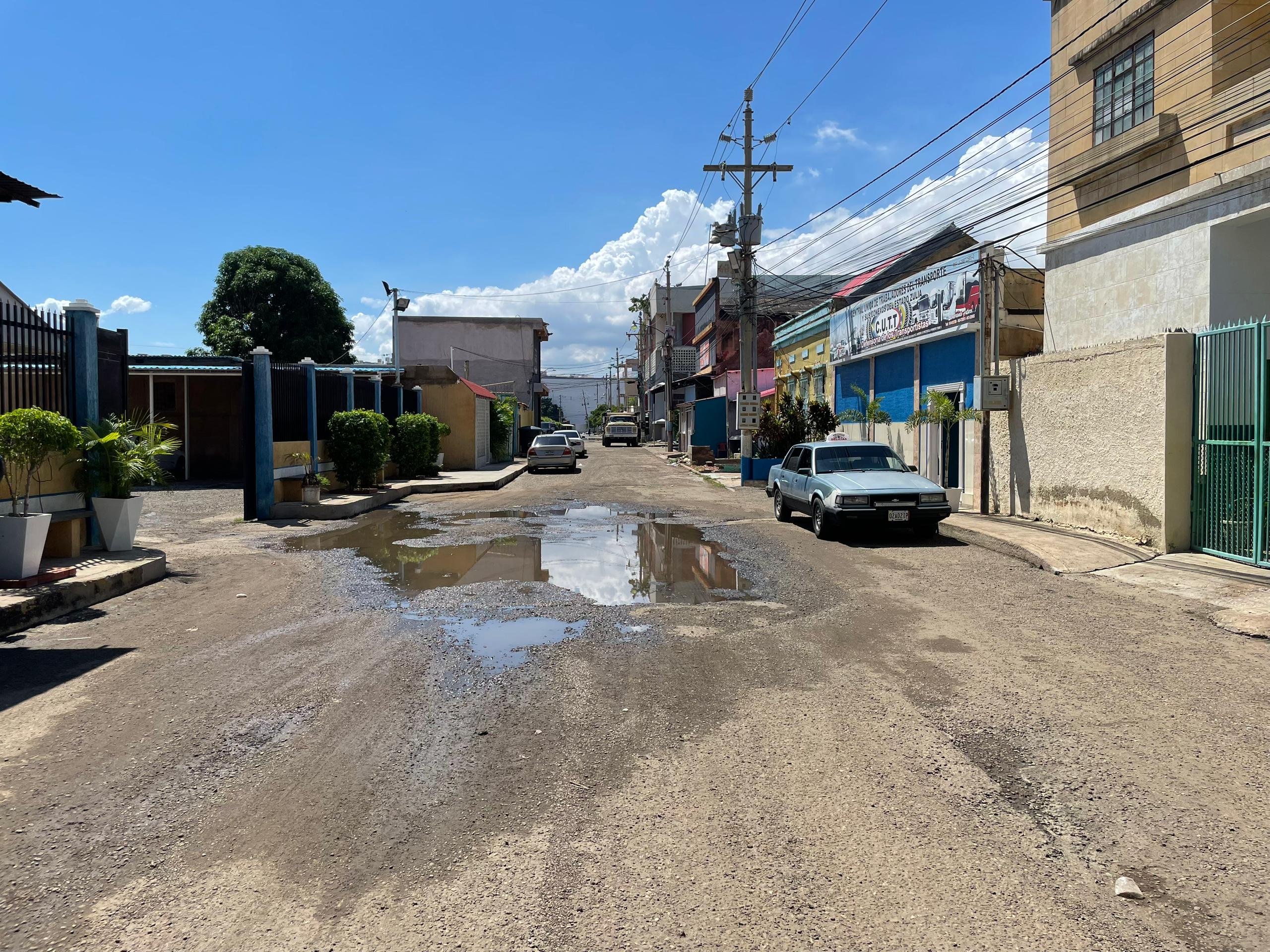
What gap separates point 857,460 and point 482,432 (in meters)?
24.6

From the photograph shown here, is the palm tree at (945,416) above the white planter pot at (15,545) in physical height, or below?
above

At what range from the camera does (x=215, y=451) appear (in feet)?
90.7

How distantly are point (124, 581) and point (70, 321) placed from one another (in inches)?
141

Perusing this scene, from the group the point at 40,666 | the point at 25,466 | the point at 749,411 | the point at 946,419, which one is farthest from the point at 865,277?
the point at 40,666

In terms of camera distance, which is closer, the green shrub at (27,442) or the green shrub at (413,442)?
the green shrub at (27,442)

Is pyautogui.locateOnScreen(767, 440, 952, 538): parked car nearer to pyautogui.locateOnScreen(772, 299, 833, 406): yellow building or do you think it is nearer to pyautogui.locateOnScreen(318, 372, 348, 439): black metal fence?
pyautogui.locateOnScreen(318, 372, 348, 439): black metal fence

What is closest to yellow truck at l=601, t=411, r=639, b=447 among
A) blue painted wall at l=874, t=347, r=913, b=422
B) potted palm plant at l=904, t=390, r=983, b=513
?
blue painted wall at l=874, t=347, r=913, b=422

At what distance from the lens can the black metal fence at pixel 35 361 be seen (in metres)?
9.63

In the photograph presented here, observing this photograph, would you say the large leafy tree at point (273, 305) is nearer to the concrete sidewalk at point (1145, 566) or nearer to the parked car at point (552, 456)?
the parked car at point (552, 456)

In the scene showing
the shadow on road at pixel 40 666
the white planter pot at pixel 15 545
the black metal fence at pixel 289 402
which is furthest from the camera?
the black metal fence at pixel 289 402

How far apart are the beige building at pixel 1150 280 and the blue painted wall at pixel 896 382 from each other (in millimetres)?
4983

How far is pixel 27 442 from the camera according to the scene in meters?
8.93

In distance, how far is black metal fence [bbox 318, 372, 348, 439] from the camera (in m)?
20.4

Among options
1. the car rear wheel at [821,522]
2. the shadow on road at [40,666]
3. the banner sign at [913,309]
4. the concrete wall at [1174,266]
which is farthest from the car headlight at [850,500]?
the shadow on road at [40,666]
